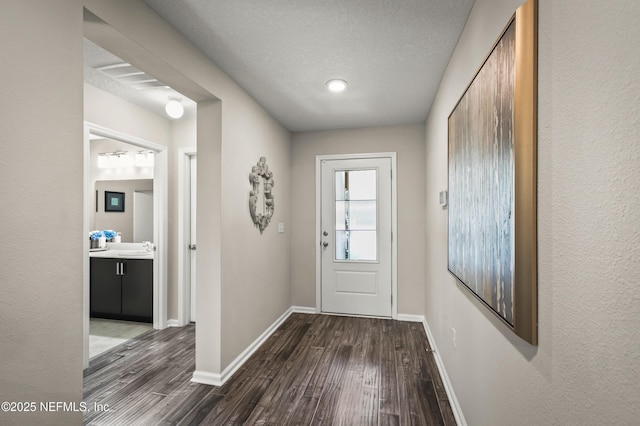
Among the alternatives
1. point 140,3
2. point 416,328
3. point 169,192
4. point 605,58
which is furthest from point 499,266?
point 169,192

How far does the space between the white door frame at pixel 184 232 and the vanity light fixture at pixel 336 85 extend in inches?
72.0

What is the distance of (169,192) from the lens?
3.58 meters

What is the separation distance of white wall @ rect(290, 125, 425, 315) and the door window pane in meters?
0.31

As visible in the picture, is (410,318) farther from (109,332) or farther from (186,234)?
(109,332)

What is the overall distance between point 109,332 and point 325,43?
363cm

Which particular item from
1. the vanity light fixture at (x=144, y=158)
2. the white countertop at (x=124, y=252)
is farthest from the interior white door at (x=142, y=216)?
the vanity light fixture at (x=144, y=158)

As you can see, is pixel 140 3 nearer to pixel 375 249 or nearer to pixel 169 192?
pixel 169 192

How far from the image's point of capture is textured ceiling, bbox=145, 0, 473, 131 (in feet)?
5.49

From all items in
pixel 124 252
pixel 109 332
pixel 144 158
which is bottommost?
pixel 109 332

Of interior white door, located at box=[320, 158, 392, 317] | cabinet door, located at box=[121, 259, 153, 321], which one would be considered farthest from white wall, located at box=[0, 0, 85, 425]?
interior white door, located at box=[320, 158, 392, 317]

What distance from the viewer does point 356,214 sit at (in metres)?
3.90

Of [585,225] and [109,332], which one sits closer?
[585,225]

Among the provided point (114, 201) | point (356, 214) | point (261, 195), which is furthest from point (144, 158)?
point (356, 214)

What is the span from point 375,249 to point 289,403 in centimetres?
218
